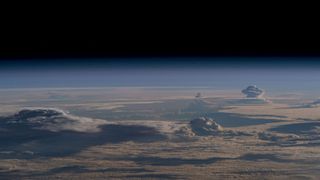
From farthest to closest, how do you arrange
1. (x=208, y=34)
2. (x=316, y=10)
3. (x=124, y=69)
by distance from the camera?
(x=124, y=69) < (x=208, y=34) < (x=316, y=10)

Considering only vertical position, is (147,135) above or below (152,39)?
below

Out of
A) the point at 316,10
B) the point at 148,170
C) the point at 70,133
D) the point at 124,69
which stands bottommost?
the point at 148,170

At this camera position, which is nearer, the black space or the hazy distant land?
the black space

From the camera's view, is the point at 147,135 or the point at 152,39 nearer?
the point at 152,39

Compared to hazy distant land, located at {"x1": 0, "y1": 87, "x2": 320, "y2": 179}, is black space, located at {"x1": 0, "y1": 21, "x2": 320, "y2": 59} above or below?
above

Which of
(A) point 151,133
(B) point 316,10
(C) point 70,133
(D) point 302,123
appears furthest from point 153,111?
(B) point 316,10

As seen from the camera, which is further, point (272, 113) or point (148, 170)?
point (272, 113)

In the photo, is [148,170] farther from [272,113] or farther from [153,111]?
[272,113]

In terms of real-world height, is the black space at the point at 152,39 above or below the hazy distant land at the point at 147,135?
above

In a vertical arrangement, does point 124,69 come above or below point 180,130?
above

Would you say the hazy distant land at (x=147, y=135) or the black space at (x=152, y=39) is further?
the hazy distant land at (x=147, y=135)

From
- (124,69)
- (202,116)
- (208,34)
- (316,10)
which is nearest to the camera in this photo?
(316,10)
